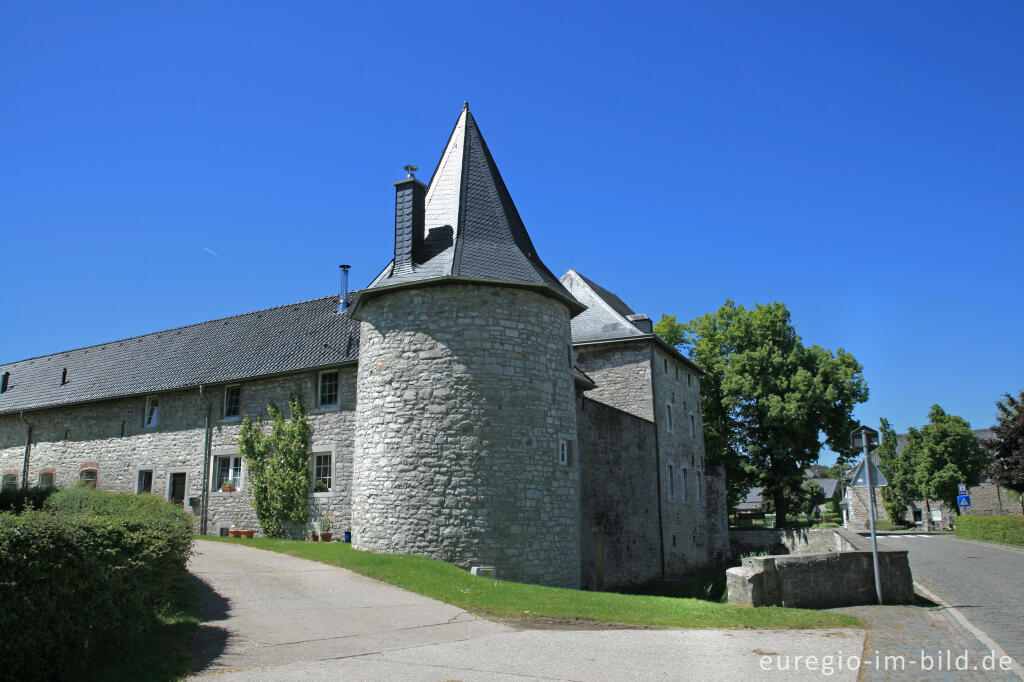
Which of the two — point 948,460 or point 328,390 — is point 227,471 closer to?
point 328,390

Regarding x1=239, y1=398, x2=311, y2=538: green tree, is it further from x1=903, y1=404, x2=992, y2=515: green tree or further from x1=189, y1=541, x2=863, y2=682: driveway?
x1=903, y1=404, x2=992, y2=515: green tree

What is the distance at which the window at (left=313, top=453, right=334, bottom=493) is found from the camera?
62.6ft

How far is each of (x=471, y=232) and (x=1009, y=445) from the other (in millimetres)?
31833

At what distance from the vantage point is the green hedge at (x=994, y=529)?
31.7 metres

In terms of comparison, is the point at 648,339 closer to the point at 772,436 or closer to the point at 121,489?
the point at 772,436

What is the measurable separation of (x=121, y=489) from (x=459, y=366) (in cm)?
1537

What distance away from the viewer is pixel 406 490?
14.4 metres

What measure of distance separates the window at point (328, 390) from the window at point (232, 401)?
3.10 metres

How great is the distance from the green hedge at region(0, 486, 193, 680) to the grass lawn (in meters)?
4.76

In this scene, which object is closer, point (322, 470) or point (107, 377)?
point (322, 470)

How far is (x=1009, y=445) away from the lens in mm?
34750

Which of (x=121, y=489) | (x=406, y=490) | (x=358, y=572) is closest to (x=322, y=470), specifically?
(x=406, y=490)

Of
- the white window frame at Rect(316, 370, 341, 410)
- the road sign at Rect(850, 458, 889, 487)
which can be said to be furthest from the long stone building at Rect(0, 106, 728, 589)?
the road sign at Rect(850, 458, 889, 487)

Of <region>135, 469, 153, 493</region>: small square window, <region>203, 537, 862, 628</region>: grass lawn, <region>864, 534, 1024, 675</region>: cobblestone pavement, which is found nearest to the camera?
<region>203, 537, 862, 628</region>: grass lawn
